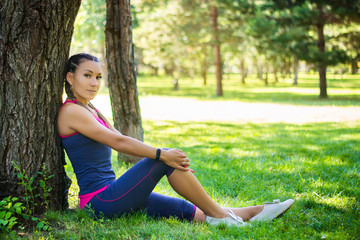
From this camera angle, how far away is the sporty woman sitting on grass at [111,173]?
122 inches

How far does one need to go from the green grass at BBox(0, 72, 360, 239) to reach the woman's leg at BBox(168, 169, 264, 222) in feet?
0.54

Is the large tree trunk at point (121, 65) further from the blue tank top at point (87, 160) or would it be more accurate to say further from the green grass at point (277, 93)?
the green grass at point (277, 93)

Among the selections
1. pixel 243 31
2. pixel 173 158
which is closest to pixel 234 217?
pixel 173 158

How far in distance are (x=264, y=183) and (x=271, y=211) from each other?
134 cm

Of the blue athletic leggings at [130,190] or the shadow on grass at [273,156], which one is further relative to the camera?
the shadow on grass at [273,156]

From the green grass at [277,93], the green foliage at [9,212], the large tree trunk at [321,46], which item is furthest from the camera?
the large tree trunk at [321,46]

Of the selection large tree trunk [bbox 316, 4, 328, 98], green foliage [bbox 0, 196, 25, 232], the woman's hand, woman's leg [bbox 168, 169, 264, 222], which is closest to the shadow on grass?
woman's leg [bbox 168, 169, 264, 222]

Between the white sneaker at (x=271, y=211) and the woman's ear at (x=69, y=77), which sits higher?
the woman's ear at (x=69, y=77)

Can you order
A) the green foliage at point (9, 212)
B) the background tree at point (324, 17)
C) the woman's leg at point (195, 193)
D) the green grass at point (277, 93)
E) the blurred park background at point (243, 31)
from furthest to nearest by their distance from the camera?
the blurred park background at point (243, 31) → the green grass at point (277, 93) → the background tree at point (324, 17) → the woman's leg at point (195, 193) → the green foliage at point (9, 212)

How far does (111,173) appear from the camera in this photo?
3.34 metres

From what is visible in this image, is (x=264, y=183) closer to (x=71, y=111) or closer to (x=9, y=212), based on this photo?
(x=71, y=111)

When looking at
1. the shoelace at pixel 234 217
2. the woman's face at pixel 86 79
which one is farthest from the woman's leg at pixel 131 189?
the woman's face at pixel 86 79

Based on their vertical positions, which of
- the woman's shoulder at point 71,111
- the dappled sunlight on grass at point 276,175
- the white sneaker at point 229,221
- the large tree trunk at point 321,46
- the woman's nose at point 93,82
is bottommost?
the dappled sunlight on grass at point 276,175

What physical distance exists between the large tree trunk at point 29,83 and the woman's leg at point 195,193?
3.91 ft
